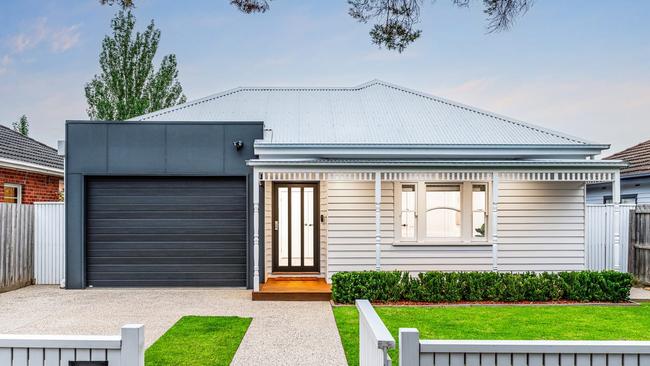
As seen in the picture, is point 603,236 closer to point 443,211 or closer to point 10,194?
point 443,211

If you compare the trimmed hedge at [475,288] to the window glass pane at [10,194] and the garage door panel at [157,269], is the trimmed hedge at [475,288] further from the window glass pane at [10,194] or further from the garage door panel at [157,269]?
the window glass pane at [10,194]

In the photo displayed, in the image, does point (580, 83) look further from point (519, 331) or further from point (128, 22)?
point (128, 22)

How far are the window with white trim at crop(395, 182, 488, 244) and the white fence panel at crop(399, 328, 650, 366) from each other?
789 cm

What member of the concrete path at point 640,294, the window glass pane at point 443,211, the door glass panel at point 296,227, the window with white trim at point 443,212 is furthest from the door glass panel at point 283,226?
the concrete path at point 640,294

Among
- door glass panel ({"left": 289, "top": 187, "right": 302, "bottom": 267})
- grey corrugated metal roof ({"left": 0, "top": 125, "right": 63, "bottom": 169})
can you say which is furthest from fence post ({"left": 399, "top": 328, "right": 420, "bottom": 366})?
grey corrugated metal roof ({"left": 0, "top": 125, "right": 63, "bottom": 169})

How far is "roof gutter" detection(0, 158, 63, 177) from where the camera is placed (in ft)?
37.2

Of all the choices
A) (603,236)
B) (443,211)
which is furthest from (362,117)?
(603,236)

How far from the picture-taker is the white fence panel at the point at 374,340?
9.04ft

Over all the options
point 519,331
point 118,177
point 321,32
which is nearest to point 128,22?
point 321,32

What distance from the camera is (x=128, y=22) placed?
21.0 meters

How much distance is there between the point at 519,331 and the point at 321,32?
11.1 m

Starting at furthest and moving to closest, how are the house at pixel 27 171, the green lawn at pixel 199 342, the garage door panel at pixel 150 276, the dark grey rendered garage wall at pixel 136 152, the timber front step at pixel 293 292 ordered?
the house at pixel 27 171 < the garage door panel at pixel 150 276 < the dark grey rendered garage wall at pixel 136 152 < the timber front step at pixel 293 292 < the green lawn at pixel 199 342

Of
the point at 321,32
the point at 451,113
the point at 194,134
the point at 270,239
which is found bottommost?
the point at 270,239

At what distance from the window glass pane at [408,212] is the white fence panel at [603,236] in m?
4.47
